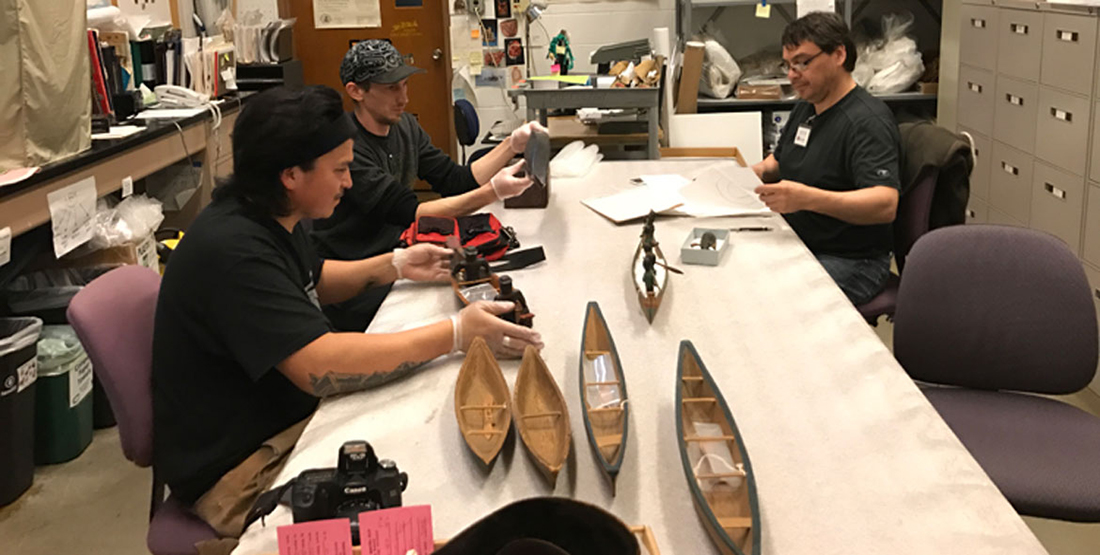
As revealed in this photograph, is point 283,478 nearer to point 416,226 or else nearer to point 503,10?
point 416,226

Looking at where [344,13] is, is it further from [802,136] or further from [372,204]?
[802,136]

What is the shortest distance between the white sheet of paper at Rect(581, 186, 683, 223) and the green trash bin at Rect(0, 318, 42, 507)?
171 cm

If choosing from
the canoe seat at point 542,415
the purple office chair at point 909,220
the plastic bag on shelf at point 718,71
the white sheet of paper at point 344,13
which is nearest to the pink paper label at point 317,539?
the canoe seat at point 542,415

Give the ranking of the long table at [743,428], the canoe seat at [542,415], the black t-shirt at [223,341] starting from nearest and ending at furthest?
the long table at [743,428]
the canoe seat at [542,415]
the black t-shirt at [223,341]

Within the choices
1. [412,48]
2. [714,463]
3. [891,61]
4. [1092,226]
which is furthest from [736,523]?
[412,48]

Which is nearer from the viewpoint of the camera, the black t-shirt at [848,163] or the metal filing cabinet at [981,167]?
the black t-shirt at [848,163]

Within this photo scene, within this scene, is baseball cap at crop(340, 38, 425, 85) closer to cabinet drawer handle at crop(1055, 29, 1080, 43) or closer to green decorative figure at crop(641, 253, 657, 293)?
green decorative figure at crop(641, 253, 657, 293)

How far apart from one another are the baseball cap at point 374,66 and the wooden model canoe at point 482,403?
123 cm

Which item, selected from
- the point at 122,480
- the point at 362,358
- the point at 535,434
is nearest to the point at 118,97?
the point at 122,480

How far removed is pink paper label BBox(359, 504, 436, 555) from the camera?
45.8 inches

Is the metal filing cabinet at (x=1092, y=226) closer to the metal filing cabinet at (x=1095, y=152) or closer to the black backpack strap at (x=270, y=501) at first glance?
the metal filing cabinet at (x=1095, y=152)

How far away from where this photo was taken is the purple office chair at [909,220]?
2803 millimetres

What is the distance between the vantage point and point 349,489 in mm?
1244

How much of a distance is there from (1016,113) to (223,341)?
348 centimetres
